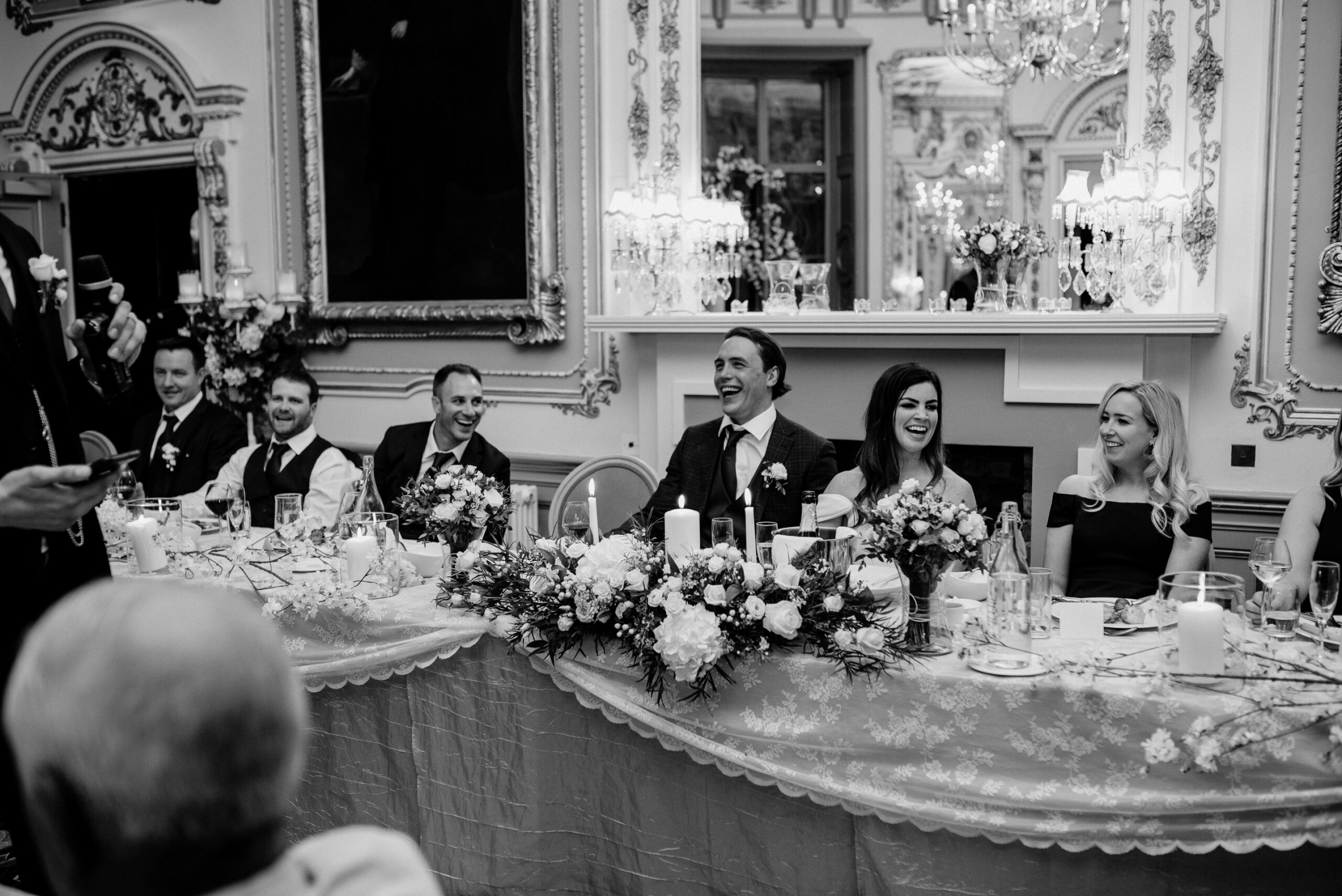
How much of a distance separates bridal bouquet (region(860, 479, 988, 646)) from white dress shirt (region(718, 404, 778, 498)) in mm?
1545

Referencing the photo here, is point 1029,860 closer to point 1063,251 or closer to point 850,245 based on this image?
point 1063,251

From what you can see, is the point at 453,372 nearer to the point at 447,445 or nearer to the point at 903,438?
the point at 447,445

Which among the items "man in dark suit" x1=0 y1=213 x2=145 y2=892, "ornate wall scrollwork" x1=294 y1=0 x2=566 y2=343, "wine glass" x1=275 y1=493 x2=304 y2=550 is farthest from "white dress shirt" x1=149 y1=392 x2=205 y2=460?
"man in dark suit" x1=0 y1=213 x2=145 y2=892

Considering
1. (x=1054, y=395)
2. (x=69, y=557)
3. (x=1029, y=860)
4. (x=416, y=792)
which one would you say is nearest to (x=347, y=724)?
(x=416, y=792)

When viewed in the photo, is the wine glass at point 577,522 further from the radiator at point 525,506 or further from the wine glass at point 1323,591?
the radiator at point 525,506

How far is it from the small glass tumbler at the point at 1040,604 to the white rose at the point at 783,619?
0.47m

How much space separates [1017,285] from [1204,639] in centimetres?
270

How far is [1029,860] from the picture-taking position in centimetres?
222

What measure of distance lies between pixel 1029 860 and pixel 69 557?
1808 mm

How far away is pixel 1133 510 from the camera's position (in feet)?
11.1

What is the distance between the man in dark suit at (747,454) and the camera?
3.89 m

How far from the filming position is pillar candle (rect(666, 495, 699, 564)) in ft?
8.71

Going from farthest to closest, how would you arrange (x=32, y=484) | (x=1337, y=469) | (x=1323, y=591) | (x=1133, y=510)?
(x=1133, y=510), (x=1337, y=469), (x=1323, y=591), (x=32, y=484)

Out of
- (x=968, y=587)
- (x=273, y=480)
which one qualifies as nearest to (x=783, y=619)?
(x=968, y=587)
